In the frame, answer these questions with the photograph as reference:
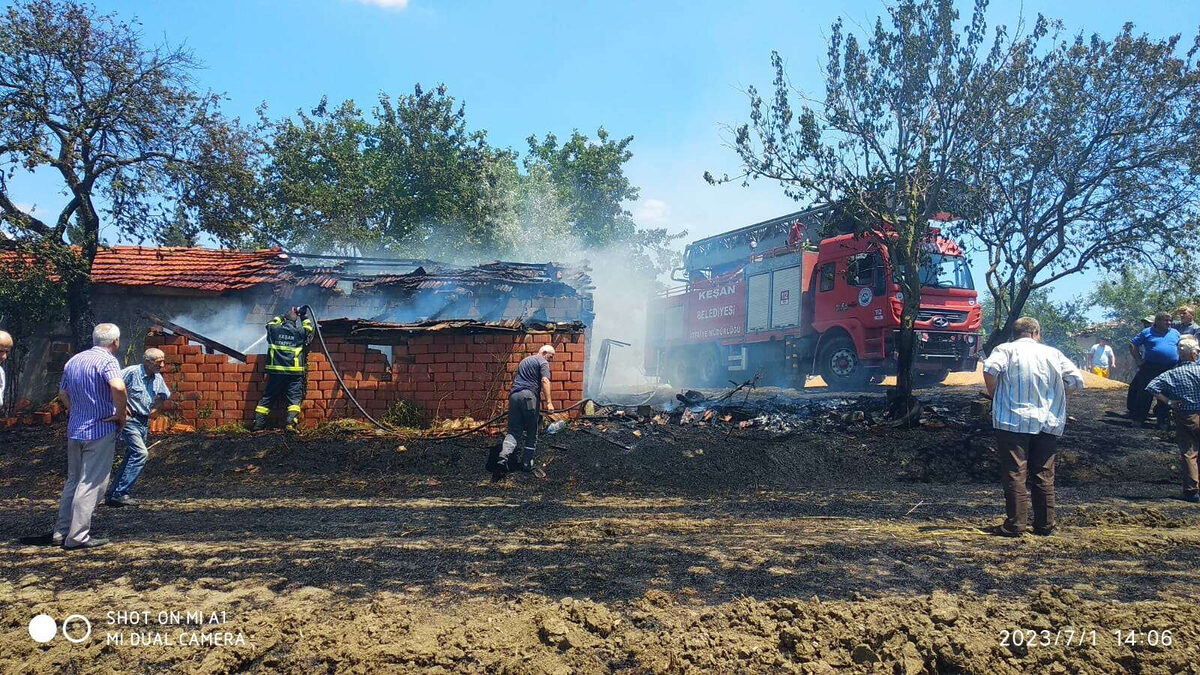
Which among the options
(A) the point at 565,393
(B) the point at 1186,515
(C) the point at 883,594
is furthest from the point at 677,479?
(B) the point at 1186,515

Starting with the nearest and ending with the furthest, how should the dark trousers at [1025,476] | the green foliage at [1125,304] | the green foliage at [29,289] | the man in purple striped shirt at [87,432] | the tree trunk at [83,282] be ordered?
1. the man in purple striped shirt at [87,432]
2. the dark trousers at [1025,476]
3. the green foliage at [29,289]
4. the tree trunk at [83,282]
5. the green foliage at [1125,304]

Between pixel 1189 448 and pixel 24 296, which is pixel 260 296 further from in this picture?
pixel 1189 448

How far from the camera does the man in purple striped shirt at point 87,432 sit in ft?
16.0

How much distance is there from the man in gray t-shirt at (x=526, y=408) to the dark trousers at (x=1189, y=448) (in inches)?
246

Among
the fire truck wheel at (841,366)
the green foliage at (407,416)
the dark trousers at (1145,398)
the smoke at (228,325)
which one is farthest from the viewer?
the fire truck wheel at (841,366)

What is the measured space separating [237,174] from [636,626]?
11.9m

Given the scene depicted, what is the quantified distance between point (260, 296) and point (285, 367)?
19.7 feet

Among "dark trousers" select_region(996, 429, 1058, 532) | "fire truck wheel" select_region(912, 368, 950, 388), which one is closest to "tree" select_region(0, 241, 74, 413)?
"dark trousers" select_region(996, 429, 1058, 532)

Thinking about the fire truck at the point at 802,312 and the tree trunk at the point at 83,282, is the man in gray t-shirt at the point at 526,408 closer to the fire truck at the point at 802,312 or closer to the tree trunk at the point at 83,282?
the fire truck at the point at 802,312

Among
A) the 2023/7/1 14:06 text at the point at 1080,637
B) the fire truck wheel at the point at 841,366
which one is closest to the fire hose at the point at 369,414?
the 2023/7/1 14:06 text at the point at 1080,637

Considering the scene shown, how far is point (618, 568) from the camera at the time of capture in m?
4.27

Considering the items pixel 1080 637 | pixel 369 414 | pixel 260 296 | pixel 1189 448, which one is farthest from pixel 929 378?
pixel 260 296

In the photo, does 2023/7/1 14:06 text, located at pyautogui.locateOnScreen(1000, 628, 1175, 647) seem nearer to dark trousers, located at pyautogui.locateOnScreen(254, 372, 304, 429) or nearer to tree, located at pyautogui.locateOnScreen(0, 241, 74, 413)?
dark trousers, located at pyautogui.locateOnScreen(254, 372, 304, 429)

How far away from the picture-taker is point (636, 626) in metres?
3.46
